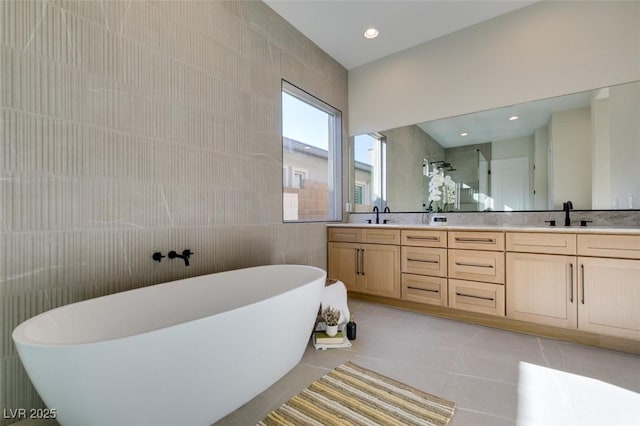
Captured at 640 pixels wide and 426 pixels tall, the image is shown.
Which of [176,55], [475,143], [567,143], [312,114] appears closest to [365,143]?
[312,114]

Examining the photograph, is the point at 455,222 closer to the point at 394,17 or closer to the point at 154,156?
the point at 394,17

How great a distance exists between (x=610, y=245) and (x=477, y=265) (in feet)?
2.69

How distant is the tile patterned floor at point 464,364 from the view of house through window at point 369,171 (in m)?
1.66

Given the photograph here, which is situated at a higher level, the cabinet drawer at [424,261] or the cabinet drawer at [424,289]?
the cabinet drawer at [424,261]

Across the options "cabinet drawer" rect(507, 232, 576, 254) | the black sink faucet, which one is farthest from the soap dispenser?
the black sink faucet

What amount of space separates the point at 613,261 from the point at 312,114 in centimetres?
290

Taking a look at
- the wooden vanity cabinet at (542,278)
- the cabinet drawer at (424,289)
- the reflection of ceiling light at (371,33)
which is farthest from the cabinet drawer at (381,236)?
the reflection of ceiling light at (371,33)

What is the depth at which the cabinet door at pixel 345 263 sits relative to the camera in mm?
3037

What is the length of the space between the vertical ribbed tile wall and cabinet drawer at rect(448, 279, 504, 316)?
1.66 m

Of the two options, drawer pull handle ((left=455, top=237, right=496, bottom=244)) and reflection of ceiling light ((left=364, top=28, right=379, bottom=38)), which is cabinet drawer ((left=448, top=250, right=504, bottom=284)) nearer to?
drawer pull handle ((left=455, top=237, right=496, bottom=244))

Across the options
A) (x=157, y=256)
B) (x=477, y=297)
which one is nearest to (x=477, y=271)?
(x=477, y=297)

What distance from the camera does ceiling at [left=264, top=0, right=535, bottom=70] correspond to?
2.55 metres

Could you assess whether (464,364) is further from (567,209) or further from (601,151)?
(601,151)

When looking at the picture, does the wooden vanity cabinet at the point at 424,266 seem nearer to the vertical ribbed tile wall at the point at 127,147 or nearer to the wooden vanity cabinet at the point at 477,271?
the wooden vanity cabinet at the point at 477,271
